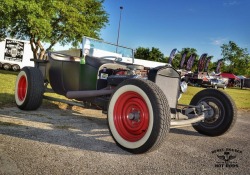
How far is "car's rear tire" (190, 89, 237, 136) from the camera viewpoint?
380cm

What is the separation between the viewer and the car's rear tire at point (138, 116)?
8.25 ft

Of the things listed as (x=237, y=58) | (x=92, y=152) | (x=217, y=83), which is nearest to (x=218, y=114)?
(x=92, y=152)

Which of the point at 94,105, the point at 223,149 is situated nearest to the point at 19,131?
the point at 94,105

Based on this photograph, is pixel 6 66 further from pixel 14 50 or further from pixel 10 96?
pixel 10 96

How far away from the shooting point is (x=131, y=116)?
2.90 m

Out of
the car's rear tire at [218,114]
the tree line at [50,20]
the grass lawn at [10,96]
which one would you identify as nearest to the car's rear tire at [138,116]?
the car's rear tire at [218,114]

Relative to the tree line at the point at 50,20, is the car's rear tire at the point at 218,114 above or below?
below

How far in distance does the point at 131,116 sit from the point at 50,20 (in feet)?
60.9

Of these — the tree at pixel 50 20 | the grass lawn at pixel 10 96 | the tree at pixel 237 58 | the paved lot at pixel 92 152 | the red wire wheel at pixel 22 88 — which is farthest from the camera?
the tree at pixel 237 58

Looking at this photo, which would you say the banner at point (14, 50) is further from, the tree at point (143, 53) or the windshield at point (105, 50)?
the tree at point (143, 53)

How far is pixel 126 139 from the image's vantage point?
9.32 feet
